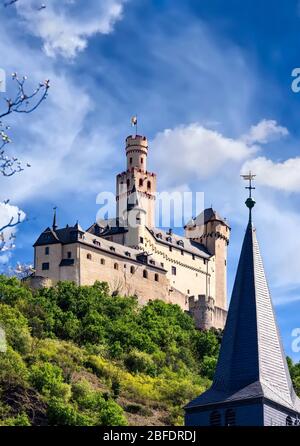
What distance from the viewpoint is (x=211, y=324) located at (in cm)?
11375

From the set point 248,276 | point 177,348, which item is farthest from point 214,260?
point 248,276

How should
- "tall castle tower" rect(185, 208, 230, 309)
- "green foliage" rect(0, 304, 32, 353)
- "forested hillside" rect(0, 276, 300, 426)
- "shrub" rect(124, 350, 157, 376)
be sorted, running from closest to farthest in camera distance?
"forested hillside" rect(0, 276, 300, 426)
"green foliage" rect(0, 304, 32, 353)
"shrub" rect(124, 350, 157, 376)
"tall castle tower" rect(185, 208, 230, 309)

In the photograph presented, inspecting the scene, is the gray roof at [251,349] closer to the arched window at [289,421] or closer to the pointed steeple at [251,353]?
the pointed steeple at [251,353]

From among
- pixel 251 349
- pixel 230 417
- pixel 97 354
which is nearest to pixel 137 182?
A: pixel 97 354

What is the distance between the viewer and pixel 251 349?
46219 mm

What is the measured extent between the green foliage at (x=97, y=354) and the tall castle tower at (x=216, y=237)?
16.4 meters

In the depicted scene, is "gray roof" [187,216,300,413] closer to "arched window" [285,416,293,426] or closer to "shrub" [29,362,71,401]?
"arched window" [285,416,293,426]

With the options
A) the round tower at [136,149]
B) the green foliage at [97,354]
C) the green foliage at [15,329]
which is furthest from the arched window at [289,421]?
the round tower at [136,149]

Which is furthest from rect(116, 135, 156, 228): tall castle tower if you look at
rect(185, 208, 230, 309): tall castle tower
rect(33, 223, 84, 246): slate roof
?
rect(33, 223, 84, 246): slate roof

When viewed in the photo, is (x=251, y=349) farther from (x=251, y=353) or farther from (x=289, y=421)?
(x=289, y=421)

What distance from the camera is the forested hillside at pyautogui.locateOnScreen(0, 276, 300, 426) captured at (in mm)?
78188

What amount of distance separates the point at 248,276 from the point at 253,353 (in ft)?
12.8

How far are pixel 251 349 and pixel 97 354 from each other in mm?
48040

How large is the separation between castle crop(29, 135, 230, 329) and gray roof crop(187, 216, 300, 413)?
176ft
